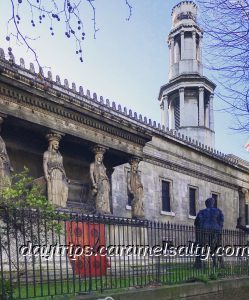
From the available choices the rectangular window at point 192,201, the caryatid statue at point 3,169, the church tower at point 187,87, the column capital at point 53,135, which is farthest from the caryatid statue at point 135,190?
the church tower at point 187,87

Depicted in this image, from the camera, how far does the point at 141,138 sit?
1645 cm

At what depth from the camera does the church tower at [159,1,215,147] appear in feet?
138

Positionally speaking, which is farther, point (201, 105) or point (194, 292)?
point (201, 105)

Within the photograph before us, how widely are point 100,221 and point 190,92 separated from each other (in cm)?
3609

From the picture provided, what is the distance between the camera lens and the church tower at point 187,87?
41.9 m

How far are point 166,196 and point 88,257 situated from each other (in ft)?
62.1

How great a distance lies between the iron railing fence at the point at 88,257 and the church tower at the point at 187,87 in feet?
101

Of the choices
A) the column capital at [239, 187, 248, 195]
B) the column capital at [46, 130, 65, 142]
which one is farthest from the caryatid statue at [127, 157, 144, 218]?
the column capital at [239, 187, 248, 195]

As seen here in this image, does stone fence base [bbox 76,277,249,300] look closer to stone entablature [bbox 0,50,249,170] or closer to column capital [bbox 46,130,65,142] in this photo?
stone entablature [bbox 0,50,249,170]

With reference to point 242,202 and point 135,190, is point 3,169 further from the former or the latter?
point 242,202

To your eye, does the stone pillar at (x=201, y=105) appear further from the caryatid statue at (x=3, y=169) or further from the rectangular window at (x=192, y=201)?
the caryatid statue at (x=3, y=169)

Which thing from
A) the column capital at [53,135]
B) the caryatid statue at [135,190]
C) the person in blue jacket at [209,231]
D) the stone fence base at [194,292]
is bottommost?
the stone fence base at [194,292]

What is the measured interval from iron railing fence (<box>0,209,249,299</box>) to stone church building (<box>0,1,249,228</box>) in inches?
105

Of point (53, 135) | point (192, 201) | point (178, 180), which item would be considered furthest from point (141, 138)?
point (192, 201)
